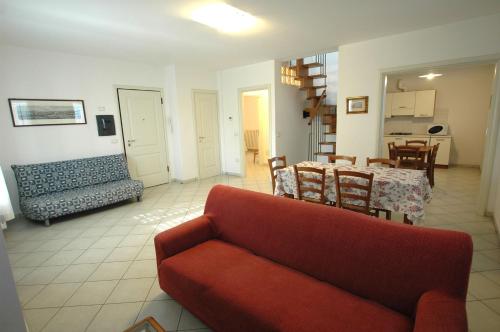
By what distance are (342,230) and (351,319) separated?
19.0 inches

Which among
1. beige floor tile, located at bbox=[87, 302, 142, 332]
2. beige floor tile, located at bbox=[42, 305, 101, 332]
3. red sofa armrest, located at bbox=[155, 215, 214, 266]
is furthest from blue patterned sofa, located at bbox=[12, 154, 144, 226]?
red sofa armrest, located at bbox=[155, 215, 214, 266]

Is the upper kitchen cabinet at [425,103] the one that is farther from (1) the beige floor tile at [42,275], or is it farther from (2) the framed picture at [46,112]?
(1) the beige floor tile at [42,275]

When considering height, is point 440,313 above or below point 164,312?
above

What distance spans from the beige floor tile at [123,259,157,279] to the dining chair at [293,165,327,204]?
181 centimetres

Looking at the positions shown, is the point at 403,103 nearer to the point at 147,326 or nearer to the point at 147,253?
the point at 147,253

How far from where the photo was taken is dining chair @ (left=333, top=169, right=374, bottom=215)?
255cm

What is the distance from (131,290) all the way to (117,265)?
52 cm

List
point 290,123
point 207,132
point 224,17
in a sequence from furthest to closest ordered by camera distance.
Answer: point 207,132, point 290,123, point 224,17

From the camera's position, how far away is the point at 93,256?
9.05ft

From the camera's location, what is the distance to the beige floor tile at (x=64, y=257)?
8.72 feet

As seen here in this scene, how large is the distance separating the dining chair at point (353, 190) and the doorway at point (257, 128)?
4.32 meters

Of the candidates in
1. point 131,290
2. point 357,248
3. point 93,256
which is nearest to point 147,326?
point 131,290

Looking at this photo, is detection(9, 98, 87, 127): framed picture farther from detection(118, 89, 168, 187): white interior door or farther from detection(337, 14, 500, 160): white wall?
detection(337, 14, 500, 160): white wall

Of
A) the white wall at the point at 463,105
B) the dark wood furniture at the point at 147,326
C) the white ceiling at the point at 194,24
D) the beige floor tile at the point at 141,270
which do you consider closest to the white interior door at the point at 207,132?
the white ceiling at the point at 194,24
